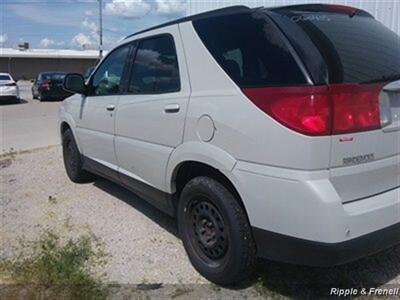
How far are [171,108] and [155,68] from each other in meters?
0.61

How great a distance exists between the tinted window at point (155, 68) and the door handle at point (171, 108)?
5.4 inches

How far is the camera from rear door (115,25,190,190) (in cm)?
363

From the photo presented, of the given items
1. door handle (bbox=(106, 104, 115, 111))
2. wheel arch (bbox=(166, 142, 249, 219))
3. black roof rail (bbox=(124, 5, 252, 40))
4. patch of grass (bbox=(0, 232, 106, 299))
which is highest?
black roof rail (bbox=(124, 5, 252, 40))


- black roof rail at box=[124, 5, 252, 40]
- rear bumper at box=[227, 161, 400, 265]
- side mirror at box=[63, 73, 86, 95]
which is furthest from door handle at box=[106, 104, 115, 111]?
rear bumper at box=[227, 161, 400, 265]

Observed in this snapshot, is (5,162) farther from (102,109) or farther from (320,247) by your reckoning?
(320,247)

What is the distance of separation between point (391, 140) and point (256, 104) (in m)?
0.90

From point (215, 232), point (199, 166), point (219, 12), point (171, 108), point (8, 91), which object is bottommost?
point (8, 91)

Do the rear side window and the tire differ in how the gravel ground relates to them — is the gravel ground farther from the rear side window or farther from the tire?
the rear side window

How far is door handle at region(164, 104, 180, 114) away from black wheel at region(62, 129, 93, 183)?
2.59 m

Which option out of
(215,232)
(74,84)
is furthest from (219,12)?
(74,84)

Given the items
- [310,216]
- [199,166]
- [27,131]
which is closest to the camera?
[310,216]

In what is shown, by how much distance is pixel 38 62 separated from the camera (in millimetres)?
57750

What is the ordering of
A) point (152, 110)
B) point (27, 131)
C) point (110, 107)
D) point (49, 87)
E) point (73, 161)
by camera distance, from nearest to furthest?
point (152, 110), point (110, 107), point (73, 161), point (27, 131), point (49, 87)

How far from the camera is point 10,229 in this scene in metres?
4.77
